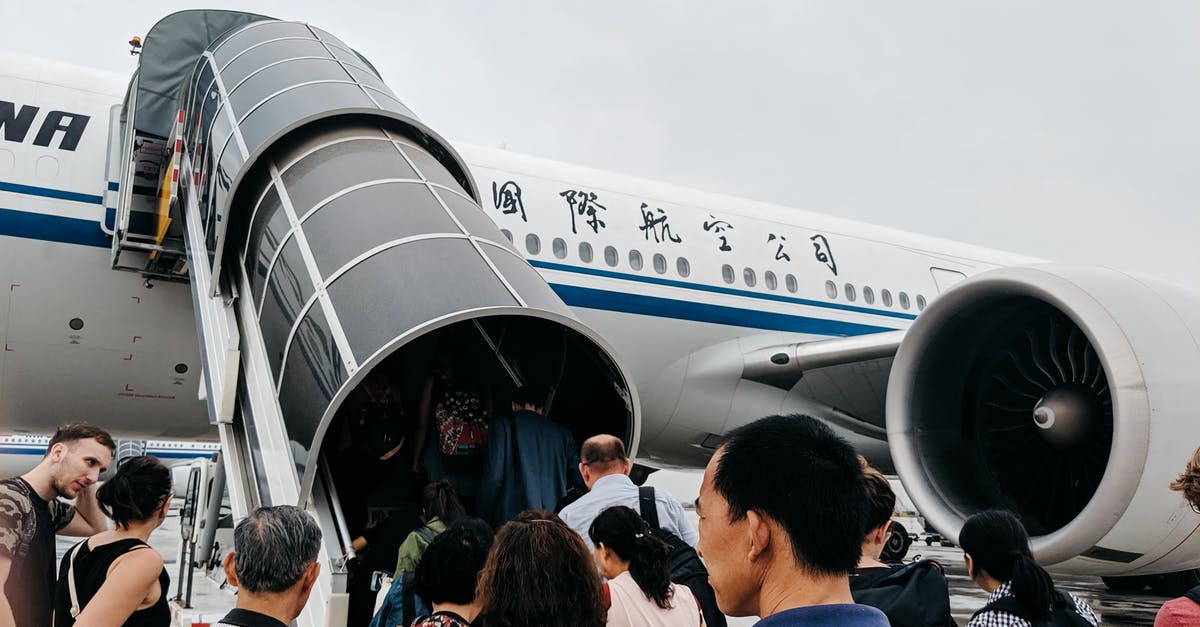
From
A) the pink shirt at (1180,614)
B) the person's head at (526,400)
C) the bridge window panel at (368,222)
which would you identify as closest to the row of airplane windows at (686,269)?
the bridge window panel at (368,222)

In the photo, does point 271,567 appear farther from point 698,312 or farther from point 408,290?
point 698,312

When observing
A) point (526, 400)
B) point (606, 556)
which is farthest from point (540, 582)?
point (526, 400)

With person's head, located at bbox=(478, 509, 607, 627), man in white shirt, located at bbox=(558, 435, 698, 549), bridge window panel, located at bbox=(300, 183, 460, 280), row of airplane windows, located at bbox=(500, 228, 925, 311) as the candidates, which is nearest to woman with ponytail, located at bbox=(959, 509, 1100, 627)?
man in white shirt, located at bbox=(558, 435, 698, 549)

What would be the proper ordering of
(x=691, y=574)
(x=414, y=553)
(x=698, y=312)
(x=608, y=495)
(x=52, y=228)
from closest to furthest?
(x=691, y=574) < (x=414, y=553) < (x=608, y=495) < (x=52, y=228) < (x=698, y=312)

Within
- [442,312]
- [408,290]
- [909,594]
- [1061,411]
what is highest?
[408,290]

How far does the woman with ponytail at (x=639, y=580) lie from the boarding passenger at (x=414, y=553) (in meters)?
0.48

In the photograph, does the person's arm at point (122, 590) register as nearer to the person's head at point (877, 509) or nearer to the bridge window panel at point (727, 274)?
the person's head at point (877, 509)

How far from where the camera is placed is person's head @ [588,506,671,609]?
2.39 m

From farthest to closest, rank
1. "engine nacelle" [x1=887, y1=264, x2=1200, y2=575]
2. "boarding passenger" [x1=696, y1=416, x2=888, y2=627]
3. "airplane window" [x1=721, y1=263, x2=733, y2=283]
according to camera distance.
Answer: "airplane window" [x1=721, y1=263, x2=733, y2=283] → "engine nacelle" [x1=887, y1=264, x2=1200, y2=575] → "boarding passenger" [x1=696, y1=416, x2=888, y2=627]

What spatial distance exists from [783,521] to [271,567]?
1.18 m

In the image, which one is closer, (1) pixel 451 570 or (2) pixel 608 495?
(1) pixel 451 570

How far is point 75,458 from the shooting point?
2.71 meters

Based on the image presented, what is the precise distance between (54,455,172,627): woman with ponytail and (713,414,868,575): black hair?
1678mm

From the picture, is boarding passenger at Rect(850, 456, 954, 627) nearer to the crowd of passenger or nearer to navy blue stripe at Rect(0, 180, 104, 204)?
the crowd of passenger
